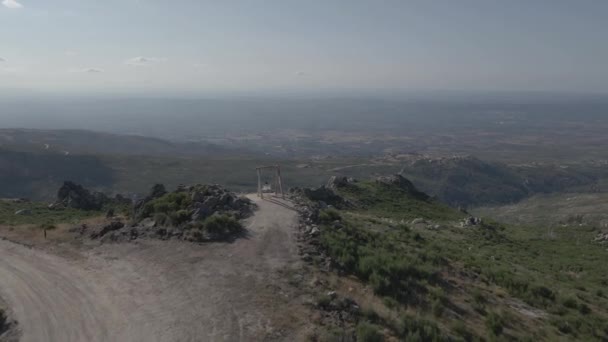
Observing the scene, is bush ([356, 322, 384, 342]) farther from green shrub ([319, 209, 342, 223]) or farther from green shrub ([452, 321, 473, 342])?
green shrub ([319, 209, 342, 223])

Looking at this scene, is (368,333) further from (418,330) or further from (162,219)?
(162,219)

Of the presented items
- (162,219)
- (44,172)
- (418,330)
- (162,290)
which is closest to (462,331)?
(418,330)

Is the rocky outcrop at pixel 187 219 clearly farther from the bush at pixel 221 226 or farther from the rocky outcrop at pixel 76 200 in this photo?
the rocky outcrop at pixel 76 200

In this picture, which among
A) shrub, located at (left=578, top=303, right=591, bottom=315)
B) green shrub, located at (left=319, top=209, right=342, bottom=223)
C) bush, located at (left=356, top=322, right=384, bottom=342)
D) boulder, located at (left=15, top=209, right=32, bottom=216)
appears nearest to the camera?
bush, located at (left=356, top=322, right=384, bottom=342)

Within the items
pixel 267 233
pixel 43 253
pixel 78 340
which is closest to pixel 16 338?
pixel 78 340

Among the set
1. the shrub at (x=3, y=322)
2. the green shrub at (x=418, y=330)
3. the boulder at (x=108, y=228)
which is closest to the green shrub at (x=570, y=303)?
the green shrub at (x=418, y=330)

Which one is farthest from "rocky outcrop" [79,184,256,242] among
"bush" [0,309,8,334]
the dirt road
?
"bush" [0,309,8,334]

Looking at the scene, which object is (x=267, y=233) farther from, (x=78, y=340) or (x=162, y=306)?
(x=78, y=340)
